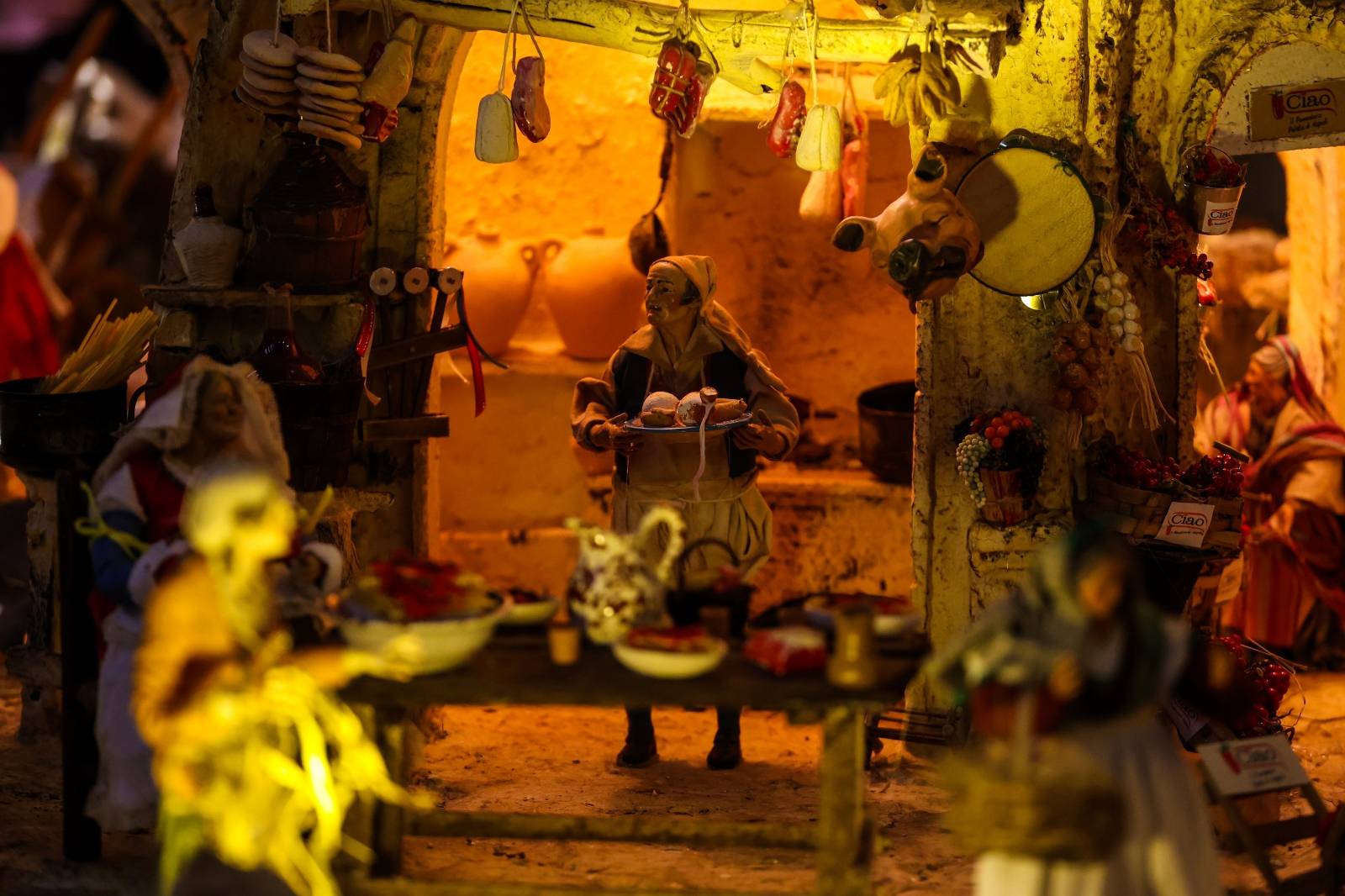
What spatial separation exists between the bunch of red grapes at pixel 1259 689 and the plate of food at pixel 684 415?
2.12m

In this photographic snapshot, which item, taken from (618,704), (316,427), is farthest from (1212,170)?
(316,427)

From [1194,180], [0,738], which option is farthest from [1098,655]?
[0,738]

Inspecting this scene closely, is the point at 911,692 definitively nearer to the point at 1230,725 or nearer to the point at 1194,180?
the point at 1230,725

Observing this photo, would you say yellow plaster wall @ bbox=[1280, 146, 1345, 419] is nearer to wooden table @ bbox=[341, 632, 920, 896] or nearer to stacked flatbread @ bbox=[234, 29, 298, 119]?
wooden table @ bbox=[341, 632, 920, 896]

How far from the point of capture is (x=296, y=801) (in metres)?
4.90

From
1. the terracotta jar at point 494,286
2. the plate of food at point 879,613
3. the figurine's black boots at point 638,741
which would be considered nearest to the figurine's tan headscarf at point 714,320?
the figurine's black boots at point 638,741

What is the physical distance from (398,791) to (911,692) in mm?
2718

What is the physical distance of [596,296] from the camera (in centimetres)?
876

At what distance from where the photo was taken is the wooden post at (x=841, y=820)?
4.94 meters

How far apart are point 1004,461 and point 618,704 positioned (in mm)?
2380

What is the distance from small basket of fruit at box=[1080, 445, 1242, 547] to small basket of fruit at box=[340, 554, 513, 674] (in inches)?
110

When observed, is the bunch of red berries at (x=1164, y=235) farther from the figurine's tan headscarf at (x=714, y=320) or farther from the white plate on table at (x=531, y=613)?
the white plate on table at (x=531, y=613)

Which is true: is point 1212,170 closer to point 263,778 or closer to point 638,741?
point 638,741

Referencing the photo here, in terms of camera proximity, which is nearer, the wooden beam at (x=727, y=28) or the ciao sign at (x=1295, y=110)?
the wooden beam at (x=727, y=28)
